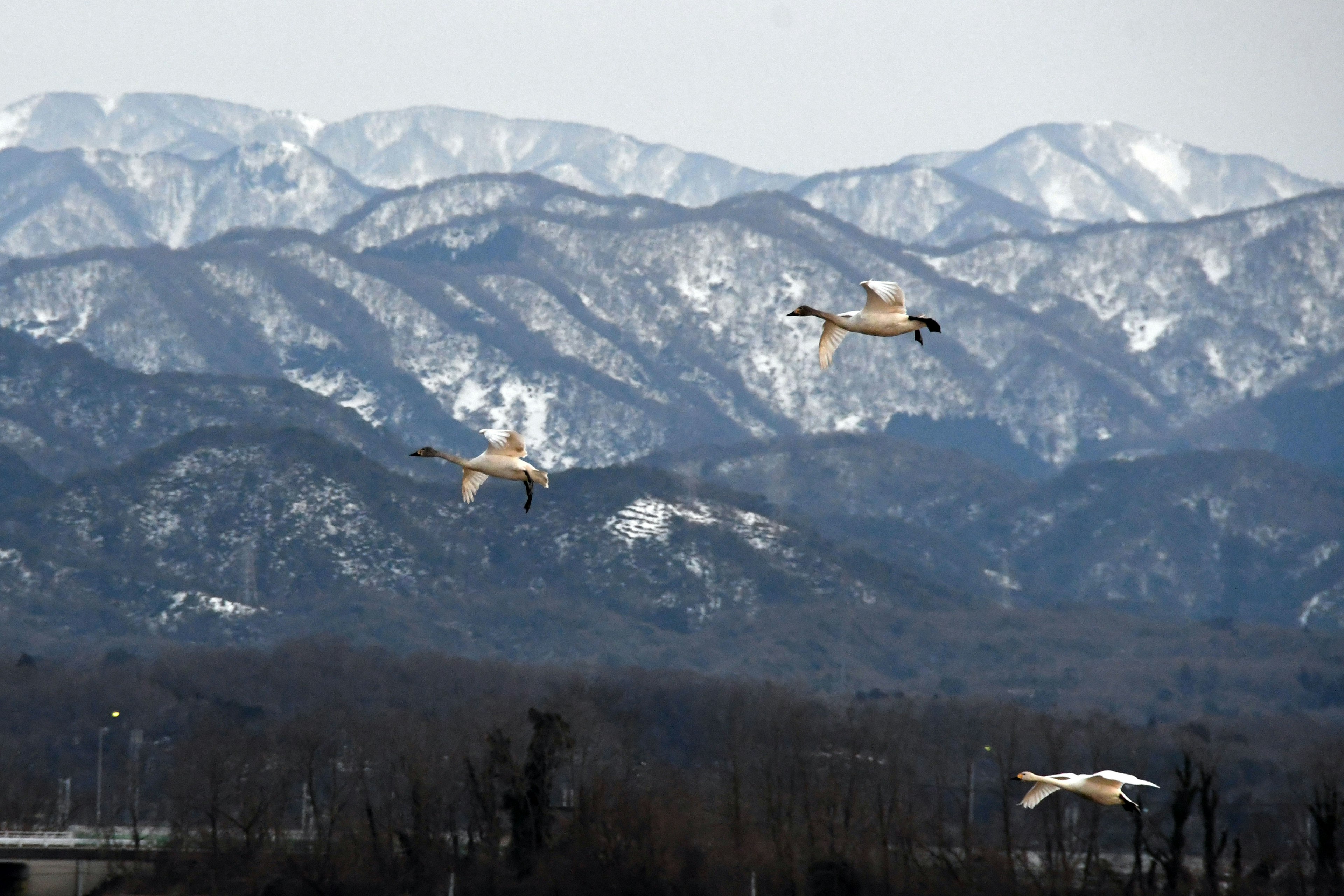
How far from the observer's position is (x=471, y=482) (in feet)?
201

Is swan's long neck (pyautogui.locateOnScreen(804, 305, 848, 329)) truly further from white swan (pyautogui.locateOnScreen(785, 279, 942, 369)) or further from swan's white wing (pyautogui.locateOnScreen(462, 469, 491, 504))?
swan's white wing (pyautogui.locateOnScreen(462, 469, 491, 504))

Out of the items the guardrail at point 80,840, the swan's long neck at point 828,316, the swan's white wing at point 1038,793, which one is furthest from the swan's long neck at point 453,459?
the guardrail at point 80,840

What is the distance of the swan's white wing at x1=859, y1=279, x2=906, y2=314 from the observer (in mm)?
55969

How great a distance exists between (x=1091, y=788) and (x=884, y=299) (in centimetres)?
1209

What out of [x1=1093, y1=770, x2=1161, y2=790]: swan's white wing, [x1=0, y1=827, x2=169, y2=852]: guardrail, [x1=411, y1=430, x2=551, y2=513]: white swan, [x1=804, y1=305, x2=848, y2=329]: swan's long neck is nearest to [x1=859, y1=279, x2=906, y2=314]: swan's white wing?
[x1=804, y1=305, x2=848, y2=329]: swan's long neck

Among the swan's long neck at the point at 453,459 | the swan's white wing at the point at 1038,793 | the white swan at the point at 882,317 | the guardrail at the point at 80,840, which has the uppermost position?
the white swan at the point at 882,317

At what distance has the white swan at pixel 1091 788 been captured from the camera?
172 feet

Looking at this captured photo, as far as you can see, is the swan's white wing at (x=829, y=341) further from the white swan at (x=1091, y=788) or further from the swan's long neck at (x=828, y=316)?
the white swan at (x=1091, y=788)

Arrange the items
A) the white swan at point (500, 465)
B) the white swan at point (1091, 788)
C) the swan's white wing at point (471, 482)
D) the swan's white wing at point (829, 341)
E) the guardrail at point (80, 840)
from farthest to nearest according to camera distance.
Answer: the guardrail at point (80, 840) → the swan's white wing at point (471, 482) → the swan's white wing at point (829, 341) → the white swan at point (500, 465) → the white swan at point (1091, 788)

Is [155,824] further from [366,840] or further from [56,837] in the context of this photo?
[366,840]

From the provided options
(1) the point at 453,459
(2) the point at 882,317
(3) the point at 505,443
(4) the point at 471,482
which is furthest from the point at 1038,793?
(1) the point at 453,459

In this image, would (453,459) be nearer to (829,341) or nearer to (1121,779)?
(829,341)

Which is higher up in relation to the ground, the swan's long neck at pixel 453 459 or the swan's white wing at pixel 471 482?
→ the swan's long neck at pixel 453 459

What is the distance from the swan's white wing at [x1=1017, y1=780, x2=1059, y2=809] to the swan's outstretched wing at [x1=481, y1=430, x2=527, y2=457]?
14.7 m
